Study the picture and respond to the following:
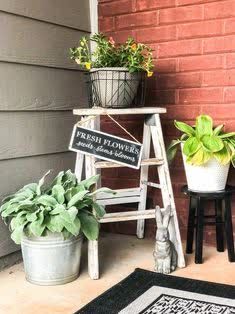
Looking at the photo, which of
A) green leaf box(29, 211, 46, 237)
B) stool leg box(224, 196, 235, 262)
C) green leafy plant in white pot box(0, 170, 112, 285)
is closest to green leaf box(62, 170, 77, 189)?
green leafy plant in white pot box(0, 170, 112, 285)

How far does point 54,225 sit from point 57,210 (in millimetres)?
65

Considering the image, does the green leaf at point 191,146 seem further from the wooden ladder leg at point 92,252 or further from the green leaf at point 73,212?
the green leaf at point 73,212

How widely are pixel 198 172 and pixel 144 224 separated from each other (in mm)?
633

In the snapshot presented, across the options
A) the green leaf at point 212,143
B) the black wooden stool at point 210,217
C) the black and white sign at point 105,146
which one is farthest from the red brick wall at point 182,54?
the black and white sign at point 105,146

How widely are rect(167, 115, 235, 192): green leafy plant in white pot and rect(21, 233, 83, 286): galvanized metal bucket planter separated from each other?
0.67 meters

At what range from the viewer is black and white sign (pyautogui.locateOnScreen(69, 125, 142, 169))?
2.09 metres

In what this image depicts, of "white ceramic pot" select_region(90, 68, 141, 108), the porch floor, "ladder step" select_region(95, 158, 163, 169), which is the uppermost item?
"white ceramic pot" select_region(90, 68, 141, 108)

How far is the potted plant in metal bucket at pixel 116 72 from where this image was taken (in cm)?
214

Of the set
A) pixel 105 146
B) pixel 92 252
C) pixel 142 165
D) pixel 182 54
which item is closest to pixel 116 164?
pixel 105 146

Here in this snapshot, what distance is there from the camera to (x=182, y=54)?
8.29 feet

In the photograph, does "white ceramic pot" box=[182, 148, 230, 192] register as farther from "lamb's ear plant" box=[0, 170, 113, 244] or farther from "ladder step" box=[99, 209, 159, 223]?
"lamb's ear plant" box=[0, 170, 113, 244]

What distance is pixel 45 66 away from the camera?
2.39 meters

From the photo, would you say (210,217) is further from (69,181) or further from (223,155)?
(69,181)

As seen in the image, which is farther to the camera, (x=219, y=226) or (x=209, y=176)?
(x=219, y=226)
